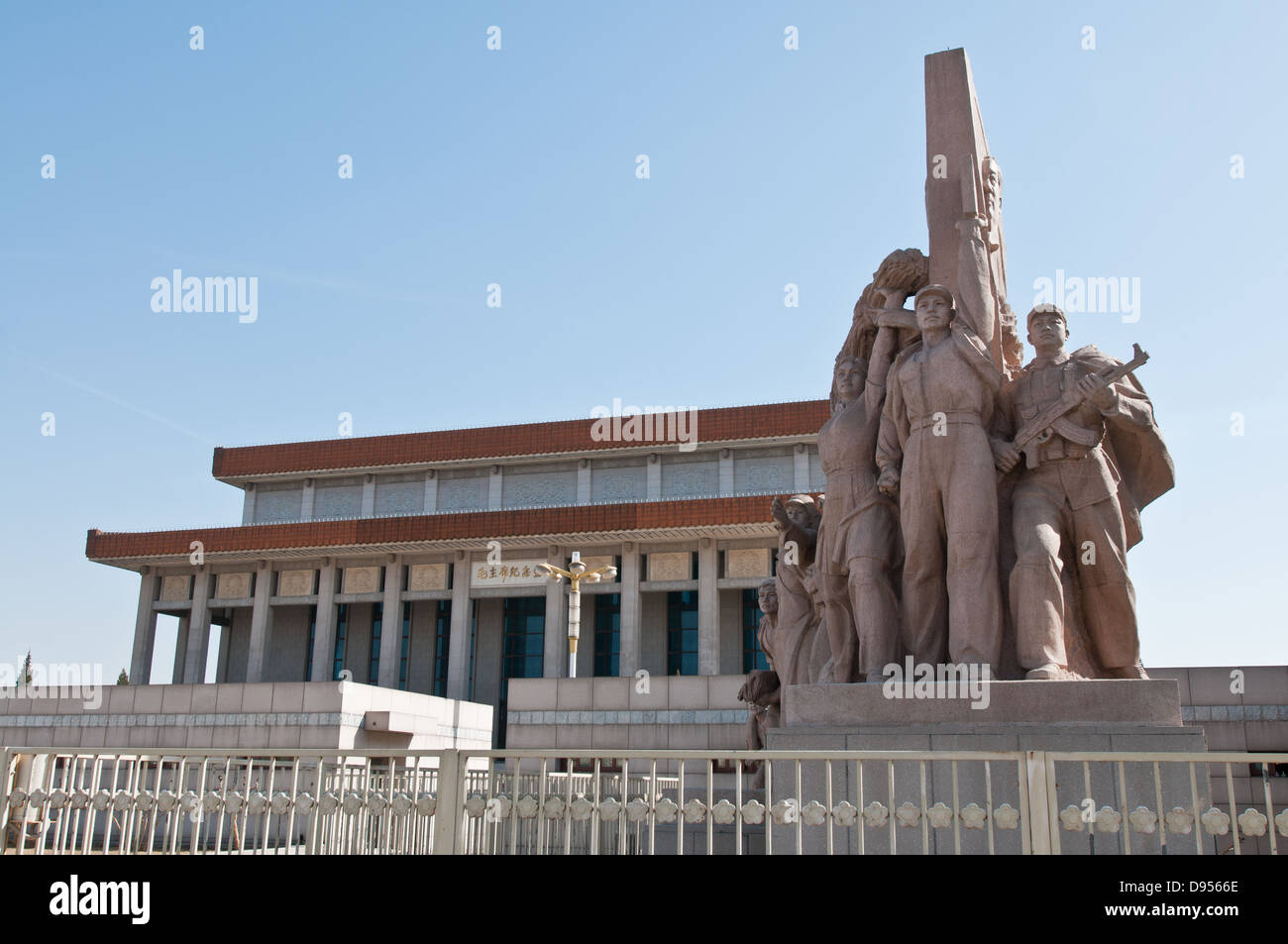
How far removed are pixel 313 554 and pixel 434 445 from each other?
6190mm

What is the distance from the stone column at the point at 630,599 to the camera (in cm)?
3716

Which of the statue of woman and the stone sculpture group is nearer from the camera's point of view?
the stone sculpture group

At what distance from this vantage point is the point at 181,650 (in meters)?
44.7

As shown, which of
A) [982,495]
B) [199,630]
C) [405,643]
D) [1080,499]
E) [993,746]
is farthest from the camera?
[405,643]

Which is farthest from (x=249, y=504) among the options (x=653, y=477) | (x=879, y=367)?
(x=879, y=367)

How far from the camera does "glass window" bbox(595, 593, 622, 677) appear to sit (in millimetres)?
40250

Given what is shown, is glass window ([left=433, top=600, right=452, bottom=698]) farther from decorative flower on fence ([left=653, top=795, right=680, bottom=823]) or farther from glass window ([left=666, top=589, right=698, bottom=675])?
decorative flower on fence ([left=653, top=795, right=680, bottom=823])

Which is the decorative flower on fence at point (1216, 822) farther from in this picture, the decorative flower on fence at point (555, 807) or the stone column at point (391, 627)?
the stone column at point (391, 627)

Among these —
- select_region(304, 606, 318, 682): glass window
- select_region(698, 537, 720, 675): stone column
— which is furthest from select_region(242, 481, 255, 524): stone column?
select_region(698, 537, 720, 675): stone column

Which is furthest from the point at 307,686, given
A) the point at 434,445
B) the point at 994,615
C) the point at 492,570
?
the point at 994,615

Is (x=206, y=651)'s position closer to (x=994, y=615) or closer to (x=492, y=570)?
(x=492, y=570)

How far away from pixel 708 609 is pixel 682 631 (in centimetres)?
315

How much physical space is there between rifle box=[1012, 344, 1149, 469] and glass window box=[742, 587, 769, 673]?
105 feet

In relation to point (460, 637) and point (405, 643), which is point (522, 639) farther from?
point (405, 643)
